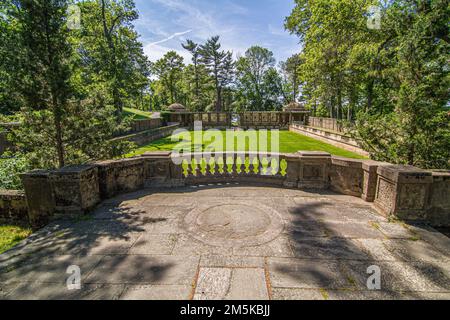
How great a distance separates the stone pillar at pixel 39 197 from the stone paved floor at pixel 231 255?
0.59 metres

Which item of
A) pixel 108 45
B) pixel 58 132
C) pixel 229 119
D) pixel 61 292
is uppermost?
pixel 108 45

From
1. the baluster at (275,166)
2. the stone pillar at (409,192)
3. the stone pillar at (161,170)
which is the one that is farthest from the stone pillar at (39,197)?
the stone pillar at (409,192)

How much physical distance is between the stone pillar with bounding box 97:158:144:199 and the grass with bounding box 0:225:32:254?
175 centimetres

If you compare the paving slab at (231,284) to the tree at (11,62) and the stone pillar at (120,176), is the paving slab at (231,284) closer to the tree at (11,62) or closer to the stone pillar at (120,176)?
the stone pillar at (120,176)

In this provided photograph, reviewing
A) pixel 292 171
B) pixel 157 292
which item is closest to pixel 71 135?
pixel 157 292

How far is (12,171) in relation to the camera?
7.46m

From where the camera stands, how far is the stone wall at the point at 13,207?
5.31 meters

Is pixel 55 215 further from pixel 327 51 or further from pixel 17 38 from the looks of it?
pixel 327 51

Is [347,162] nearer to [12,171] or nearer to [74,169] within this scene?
[74,169]

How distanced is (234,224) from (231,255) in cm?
103

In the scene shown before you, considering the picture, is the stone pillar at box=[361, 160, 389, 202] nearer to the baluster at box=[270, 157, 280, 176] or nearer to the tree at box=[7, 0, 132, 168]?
the baluster at box=[270, 157, 280, 176]

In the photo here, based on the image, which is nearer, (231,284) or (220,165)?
(231,284)

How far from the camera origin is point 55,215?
16.0 feet

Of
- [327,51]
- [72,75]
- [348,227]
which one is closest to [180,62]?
[327,51]
